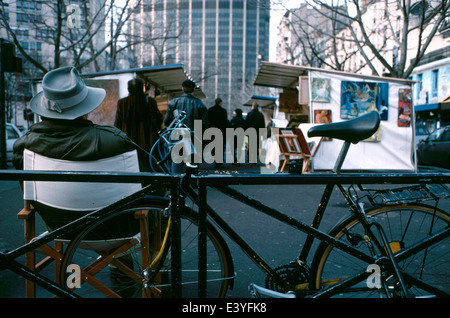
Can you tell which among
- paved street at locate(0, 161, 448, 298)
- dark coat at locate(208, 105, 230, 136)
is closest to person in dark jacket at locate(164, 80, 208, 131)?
paved street at locate(0, 161, 448, 298)

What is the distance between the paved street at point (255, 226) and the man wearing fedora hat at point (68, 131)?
72 cm

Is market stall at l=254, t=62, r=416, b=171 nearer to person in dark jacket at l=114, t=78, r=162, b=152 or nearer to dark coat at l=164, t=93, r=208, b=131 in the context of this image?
dark coat at l=164, t=93, r=208, b=131

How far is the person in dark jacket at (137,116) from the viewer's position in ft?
21.4

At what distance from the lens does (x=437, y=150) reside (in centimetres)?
1348

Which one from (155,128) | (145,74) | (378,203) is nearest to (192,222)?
(378,203)

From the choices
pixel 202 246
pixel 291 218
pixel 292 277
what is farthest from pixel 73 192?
pixel 292 277

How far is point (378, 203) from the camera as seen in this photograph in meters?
2.34

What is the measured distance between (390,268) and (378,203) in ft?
1.22

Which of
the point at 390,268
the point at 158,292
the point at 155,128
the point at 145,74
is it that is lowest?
the point at 158,292

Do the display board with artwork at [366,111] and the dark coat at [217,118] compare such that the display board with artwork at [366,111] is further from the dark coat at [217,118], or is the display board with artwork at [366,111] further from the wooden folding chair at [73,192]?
the wooden folding chair at [73,192]

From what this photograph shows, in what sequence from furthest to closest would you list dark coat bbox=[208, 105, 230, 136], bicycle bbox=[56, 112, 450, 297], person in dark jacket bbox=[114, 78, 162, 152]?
1. dark coat bbox=[208, 105, 230, 136]
2. person in dark jacket bbox=[114, 78, 162, 152]
3. bicycle bbox=[56, 112, 450, 297]

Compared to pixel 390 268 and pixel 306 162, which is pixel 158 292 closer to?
pixel 390 268

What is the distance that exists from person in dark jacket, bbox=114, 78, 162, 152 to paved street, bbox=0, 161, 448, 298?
161cm

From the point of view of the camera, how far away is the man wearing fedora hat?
7.70 feet
